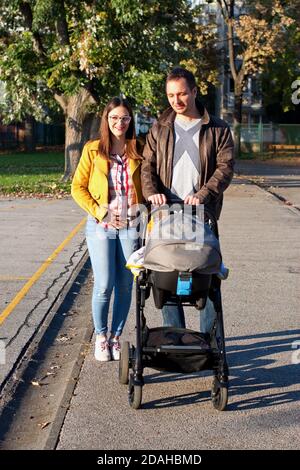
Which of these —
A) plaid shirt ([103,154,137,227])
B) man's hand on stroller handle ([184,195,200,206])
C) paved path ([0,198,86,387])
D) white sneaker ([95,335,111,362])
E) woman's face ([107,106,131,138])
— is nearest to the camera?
man's hand on stroller handle ([184,195,200,206])

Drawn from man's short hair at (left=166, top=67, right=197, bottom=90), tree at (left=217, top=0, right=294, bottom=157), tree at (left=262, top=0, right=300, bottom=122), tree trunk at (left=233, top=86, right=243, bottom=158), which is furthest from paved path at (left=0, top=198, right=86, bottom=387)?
tree trunk at (left=233, top=86, right=243, bottom=158)

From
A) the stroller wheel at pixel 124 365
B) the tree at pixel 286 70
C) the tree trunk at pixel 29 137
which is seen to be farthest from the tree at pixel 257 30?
the stroller wheel at pixel 124 365

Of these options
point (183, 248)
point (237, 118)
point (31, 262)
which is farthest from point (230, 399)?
point (237, 118)

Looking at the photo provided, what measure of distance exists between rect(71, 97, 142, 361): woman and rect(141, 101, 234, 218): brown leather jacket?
1.16ft

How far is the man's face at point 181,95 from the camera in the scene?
553cm

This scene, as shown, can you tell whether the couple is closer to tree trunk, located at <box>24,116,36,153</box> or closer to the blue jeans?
the blue jeans

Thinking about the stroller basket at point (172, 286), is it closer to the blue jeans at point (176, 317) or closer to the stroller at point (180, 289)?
the stroller at point (180, 289)

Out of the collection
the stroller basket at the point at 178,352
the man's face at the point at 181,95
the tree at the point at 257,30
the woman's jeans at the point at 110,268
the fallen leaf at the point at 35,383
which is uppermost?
the tree at the point at 257,30

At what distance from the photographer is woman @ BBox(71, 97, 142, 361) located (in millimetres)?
6047

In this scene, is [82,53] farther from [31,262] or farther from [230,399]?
[230,399]

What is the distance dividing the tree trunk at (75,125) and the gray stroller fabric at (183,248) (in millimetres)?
19273

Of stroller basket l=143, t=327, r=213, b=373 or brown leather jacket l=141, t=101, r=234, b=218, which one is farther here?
brown leather jacket l=141, t=101, r=234, b=218

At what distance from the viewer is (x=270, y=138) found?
55812mm
